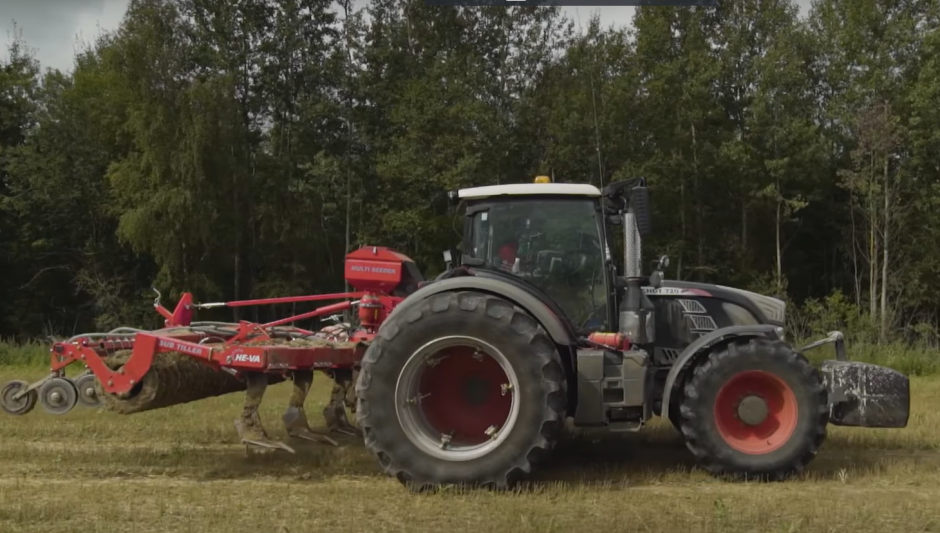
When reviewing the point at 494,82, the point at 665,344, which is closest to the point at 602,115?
the point at 494,82

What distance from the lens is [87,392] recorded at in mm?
6516

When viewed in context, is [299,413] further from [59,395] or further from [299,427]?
[59,395]

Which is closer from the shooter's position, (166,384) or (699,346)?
(699,346)

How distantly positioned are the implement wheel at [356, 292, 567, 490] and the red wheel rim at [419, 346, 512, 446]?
6 centimetres

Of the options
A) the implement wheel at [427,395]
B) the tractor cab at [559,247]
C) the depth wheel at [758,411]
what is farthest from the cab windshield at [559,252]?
the depth wheel at [758,411]

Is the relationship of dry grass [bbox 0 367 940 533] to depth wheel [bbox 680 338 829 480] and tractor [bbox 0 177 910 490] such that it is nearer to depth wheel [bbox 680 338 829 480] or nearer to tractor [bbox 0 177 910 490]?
depth wheel [bbox 680 338 829 480]

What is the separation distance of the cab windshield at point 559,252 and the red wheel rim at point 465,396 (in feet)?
2.47

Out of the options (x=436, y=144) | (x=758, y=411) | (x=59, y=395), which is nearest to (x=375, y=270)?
(x=59, y=395)

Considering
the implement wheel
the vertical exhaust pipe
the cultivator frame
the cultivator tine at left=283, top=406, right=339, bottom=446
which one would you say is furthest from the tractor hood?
the cultivator tine at left=283, top=406, right=339, bottom=446

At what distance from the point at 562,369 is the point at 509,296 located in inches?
24.2

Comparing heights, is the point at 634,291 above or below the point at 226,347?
above

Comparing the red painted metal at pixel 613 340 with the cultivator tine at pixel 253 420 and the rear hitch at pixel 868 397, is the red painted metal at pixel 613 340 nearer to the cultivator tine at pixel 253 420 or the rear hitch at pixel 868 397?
the rear hitch at pixel 868 397

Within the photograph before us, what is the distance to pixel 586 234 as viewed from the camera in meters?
6.29

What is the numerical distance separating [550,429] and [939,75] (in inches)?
1045
